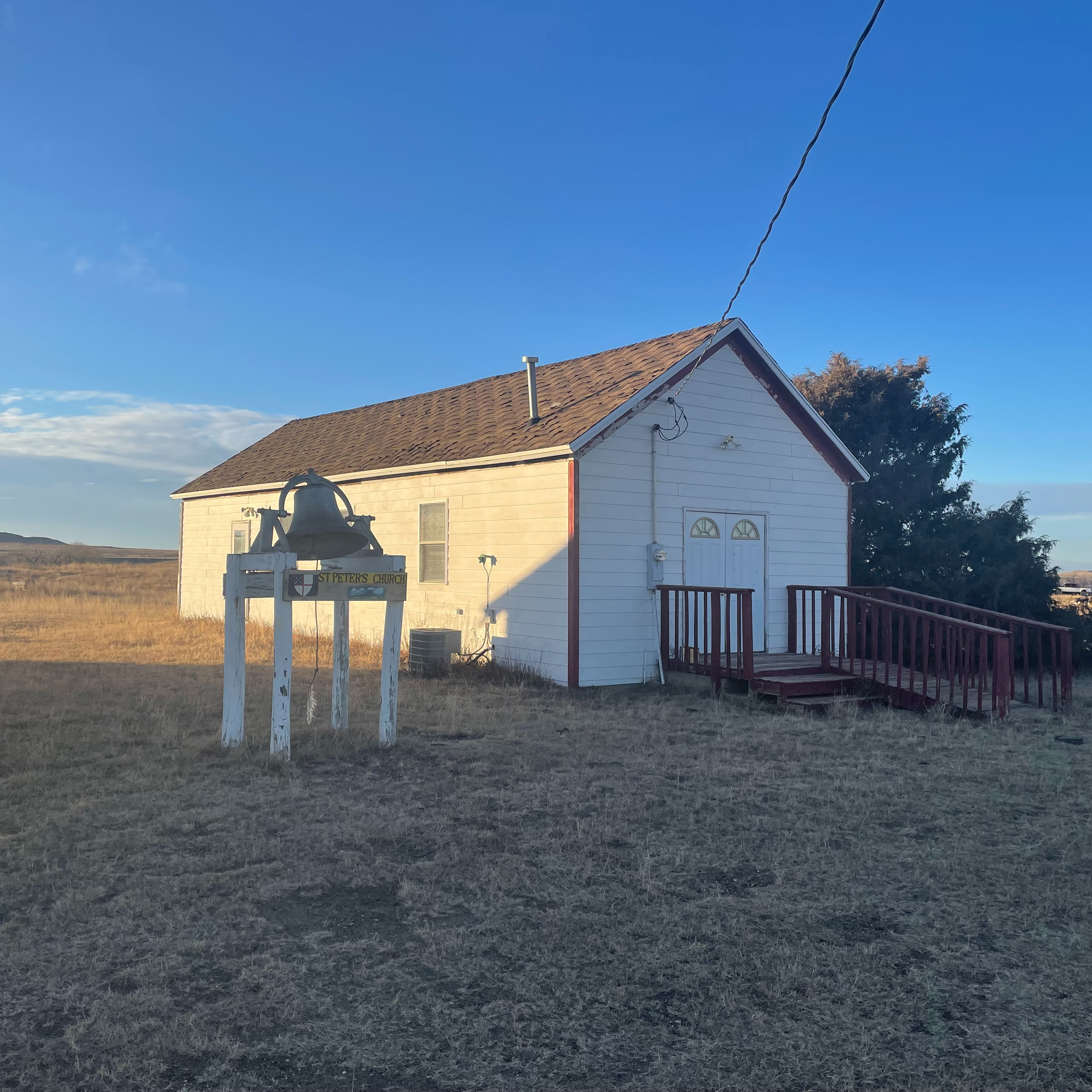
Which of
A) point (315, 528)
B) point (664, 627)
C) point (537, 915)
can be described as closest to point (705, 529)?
point (664, 627)

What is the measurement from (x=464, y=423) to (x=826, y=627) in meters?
7.09

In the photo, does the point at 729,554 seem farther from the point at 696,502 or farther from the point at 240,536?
the point at 240,536

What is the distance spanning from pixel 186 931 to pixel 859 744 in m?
6.90

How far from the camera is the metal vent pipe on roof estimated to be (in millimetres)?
14328

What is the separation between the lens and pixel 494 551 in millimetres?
14273

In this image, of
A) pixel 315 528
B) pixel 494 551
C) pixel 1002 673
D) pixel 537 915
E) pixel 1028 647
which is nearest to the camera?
pixel 537 915

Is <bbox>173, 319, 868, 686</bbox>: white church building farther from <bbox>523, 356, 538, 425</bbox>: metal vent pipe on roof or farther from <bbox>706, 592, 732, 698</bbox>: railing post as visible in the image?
<bbox>706, 592, 732, 698</bbox>: railing post

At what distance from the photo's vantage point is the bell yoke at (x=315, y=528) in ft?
27.4

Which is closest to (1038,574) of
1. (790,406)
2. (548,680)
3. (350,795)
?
(790,406)

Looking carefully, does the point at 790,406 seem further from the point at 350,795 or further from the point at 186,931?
the point at 186,931

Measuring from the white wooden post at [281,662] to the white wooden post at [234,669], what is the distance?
444mm

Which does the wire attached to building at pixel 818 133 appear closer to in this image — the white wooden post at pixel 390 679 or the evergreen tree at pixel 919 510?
the white wooden post at pixel 390 679

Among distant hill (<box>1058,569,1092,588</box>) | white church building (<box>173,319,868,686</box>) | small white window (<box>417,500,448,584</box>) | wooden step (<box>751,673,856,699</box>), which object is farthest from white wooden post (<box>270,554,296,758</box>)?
distant hill (<box>1058,569,1092,588</box>)

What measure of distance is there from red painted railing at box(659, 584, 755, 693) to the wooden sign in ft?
15.2
